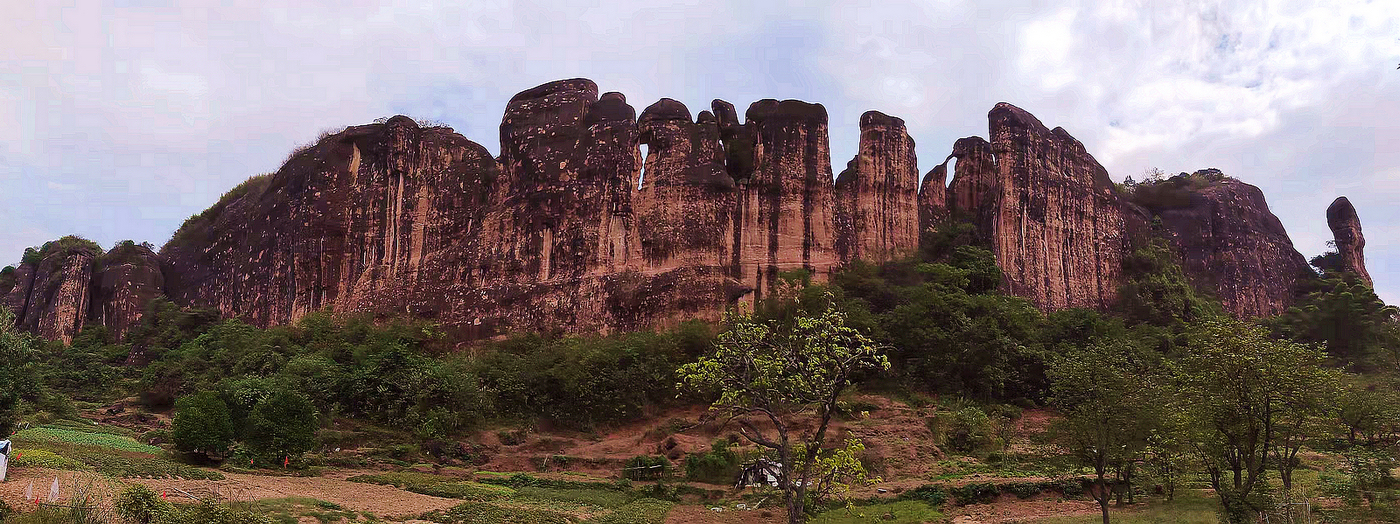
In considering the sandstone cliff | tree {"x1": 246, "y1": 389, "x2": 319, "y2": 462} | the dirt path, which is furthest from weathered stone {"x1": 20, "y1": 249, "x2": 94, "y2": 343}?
the sandstone cliff

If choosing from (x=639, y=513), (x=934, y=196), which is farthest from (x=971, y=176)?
(x=639, y=513)

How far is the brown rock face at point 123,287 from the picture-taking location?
49312mm

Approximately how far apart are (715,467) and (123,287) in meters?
40.8

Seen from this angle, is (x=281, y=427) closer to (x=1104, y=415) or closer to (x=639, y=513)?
(x=639, y=513)

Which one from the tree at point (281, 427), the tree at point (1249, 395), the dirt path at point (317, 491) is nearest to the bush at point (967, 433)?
the tree at point (1249, 395)

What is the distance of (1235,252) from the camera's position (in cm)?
4866

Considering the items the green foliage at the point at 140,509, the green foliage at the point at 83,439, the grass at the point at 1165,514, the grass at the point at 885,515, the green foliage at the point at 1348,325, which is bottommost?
the grass at the point at 885,515

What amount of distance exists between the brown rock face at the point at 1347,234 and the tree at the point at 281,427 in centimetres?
5548

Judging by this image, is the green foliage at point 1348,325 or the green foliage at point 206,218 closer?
the green foliage at point 1348,325

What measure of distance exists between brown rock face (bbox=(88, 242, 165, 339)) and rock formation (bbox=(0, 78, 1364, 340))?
219 mm

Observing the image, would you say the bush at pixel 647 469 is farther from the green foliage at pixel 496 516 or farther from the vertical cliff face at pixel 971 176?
the vertical cliff face at pixel 971 176

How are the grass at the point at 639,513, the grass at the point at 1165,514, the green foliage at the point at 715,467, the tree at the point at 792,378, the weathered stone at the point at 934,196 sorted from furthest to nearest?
1. the weathered stone at the point at 934,196
2. the green foliage at the point at 715,467
3. the grass at the point at 639,513
4. the grass at the point at 1165,514
5. the tree at the point at 792,378

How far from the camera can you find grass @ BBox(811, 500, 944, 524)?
20453 mm

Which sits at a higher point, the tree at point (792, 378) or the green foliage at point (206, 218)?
the green foliage at point (206, 218)
